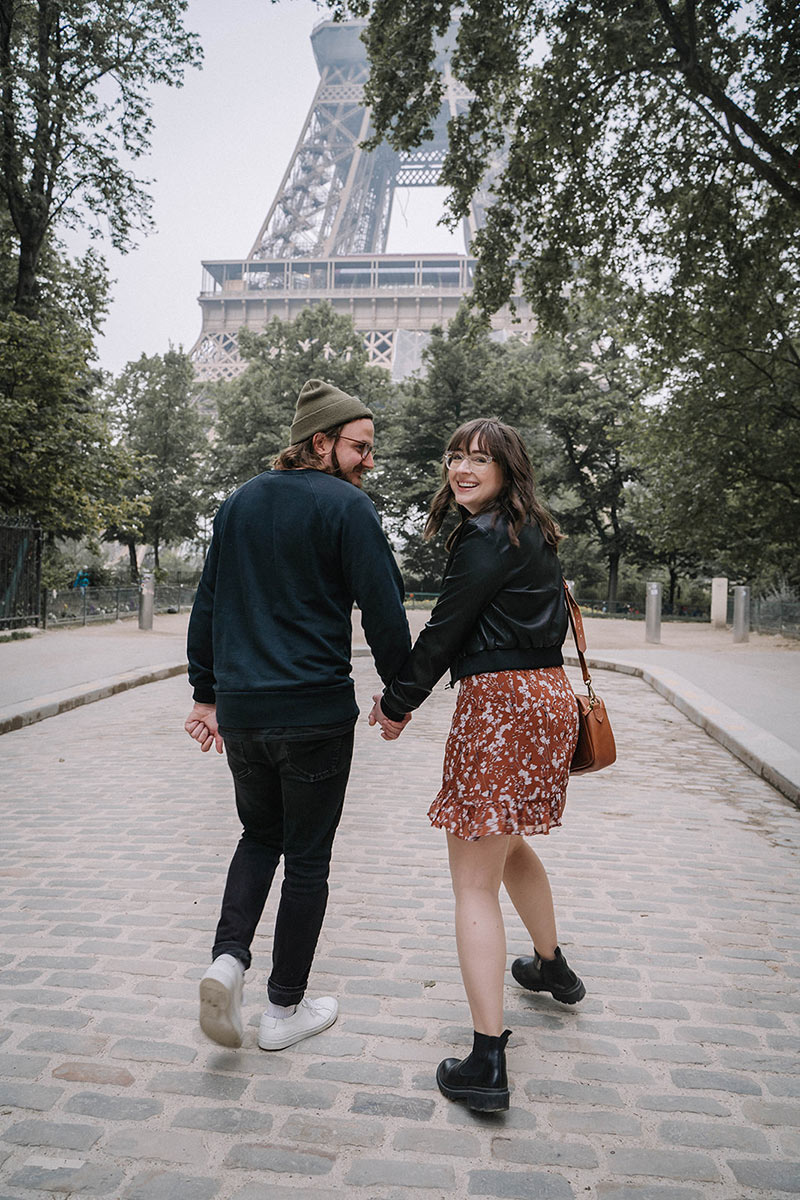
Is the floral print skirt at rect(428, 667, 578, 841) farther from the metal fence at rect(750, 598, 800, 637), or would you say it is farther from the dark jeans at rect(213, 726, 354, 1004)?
the metal fence at rect(750, 598, 800, 637)

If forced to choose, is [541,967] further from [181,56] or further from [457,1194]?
[181,56]

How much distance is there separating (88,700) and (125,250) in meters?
12.7

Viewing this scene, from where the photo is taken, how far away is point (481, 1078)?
237 centimetres

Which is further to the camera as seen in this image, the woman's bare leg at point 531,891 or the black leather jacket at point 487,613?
the woman's bare leg at point 531,891

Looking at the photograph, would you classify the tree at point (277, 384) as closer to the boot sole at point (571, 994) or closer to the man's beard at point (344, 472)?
the man's beard at point (344, 472)

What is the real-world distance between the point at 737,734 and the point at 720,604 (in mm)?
20284

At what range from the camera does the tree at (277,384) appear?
3584cm

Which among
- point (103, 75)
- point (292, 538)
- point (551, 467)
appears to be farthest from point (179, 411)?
point (292, 538)

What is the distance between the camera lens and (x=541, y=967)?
2.98 m

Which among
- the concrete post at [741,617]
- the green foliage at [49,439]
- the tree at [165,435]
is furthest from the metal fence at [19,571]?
the concrete post at [741,617]

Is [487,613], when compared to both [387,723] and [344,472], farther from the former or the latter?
[344,472]

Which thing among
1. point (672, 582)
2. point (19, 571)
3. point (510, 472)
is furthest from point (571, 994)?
point (672, 582)

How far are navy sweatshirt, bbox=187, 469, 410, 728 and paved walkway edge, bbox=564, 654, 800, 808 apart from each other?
4.51 meters

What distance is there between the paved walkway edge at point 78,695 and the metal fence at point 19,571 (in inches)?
232
